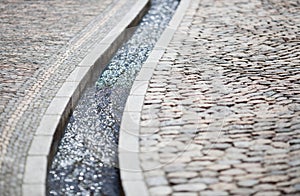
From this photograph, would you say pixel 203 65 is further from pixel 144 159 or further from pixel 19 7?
pixel 19 7

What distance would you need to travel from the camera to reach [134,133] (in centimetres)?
639

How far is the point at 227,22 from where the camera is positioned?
10.4 m

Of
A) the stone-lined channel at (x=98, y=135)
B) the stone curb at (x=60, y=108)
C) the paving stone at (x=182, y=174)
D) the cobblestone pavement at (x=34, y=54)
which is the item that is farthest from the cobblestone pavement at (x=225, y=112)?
the cobblestone pavement at (x=34, y=54)

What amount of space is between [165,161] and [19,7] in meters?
6.56

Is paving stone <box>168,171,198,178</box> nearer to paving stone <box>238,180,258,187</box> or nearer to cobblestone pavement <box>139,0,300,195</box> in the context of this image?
cobblestone pavement <box>139,0,300,195</box>

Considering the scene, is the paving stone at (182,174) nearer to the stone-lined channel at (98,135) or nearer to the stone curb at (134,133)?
the stone curb at (134,133)

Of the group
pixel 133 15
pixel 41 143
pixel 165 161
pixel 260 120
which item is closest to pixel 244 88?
pixel 260 120

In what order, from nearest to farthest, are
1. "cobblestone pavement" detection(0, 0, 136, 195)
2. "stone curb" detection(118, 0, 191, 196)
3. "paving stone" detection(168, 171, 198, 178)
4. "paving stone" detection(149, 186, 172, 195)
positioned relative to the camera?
"paving stone" detection(149, 186, 172, 195) < "stone curb" detection(118, 0, 191, 196) < "paving stone" detection(168, 171, 198, 178) < "cobblestone pavement" detection(0, 0, 136, 195)

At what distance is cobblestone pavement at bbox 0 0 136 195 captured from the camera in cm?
623

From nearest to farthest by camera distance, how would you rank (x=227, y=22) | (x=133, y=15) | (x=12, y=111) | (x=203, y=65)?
(x=12, y=111) < (x=203, y=65) < (x=227, y=22) < (x=133, y=15)

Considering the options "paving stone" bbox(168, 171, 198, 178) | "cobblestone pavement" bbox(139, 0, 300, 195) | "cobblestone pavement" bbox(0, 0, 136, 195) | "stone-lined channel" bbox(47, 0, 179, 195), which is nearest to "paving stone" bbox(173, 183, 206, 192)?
"cobblestone pavement" bbox(139, 0, 300, 195)

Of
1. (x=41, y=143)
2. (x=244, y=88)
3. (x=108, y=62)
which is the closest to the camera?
(x=41, y=143)

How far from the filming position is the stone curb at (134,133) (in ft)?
17.8

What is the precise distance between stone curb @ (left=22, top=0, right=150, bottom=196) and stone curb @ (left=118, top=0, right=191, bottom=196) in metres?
0.74
